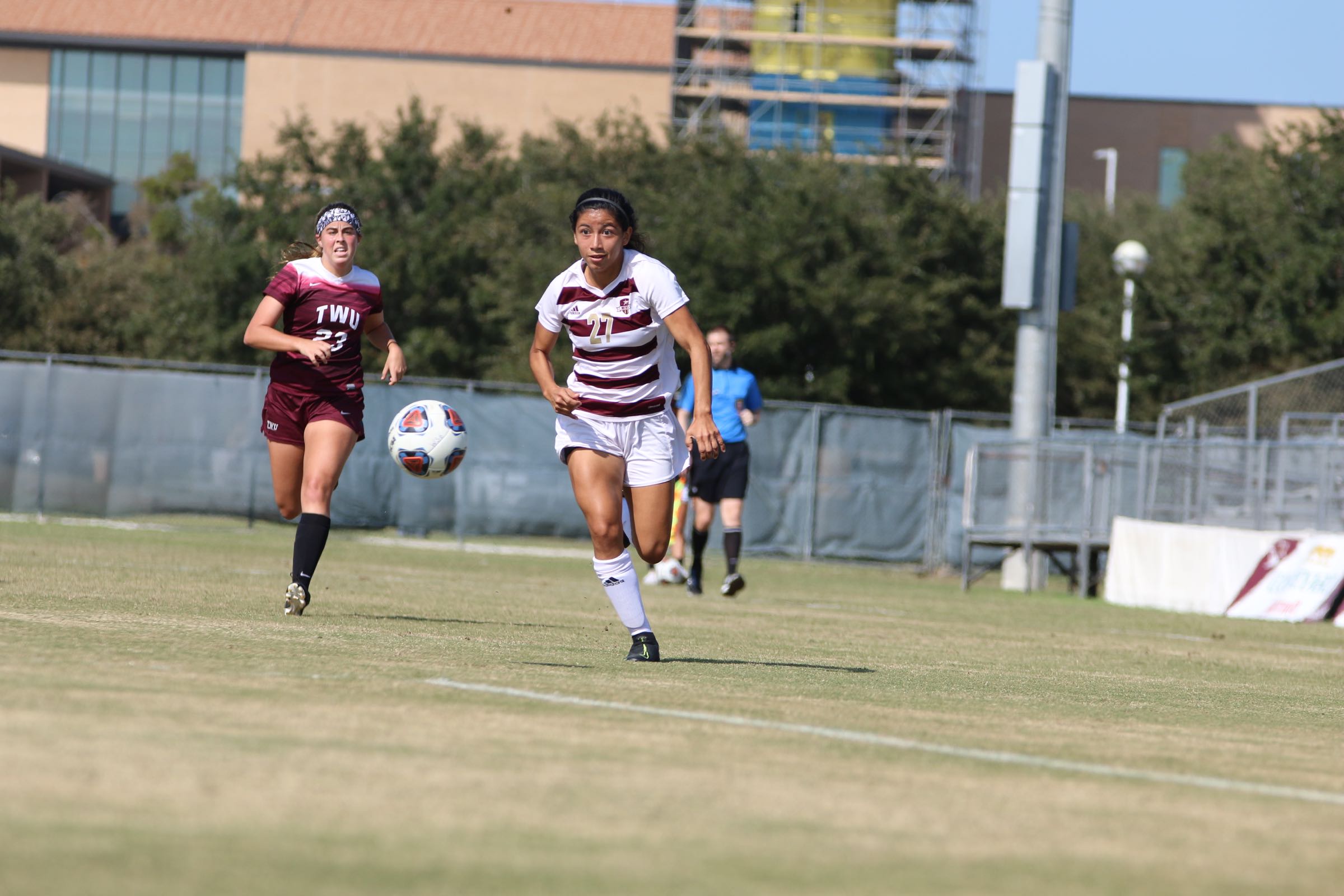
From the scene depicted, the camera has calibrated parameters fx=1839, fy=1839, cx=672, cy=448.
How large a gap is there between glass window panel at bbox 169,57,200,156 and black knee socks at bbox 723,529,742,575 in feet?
218

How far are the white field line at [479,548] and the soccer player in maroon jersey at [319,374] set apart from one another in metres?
13.6

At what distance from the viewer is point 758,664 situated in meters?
8.60

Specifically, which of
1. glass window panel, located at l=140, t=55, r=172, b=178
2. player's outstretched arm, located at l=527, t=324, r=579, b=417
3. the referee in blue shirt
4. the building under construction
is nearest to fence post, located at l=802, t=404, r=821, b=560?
the referee in blue shirt

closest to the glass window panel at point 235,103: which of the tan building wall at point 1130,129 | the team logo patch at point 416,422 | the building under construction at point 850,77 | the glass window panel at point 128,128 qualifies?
the glass window panel at point 128,128

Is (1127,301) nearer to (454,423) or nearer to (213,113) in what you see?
(454,423)

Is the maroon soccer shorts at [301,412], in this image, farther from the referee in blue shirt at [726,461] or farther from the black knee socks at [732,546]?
the black knee socks at [732,546]

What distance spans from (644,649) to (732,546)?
730 centimetres

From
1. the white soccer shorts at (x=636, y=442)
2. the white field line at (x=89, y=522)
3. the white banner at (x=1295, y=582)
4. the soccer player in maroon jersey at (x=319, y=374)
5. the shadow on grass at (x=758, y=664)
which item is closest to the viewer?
the white soccer shorts at (x=636, y=442)

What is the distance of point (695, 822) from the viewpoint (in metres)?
3.93

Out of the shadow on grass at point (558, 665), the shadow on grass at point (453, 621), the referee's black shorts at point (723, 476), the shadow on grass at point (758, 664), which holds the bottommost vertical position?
the shadow on grass at point (453, 621)

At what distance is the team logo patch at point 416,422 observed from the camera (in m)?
10.4

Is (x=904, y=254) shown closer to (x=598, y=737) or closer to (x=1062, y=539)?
(x=1062, y=539)

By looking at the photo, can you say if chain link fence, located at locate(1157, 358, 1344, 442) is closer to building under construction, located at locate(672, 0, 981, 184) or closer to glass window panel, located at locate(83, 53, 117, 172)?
building under construction, located at locate(672, 0, 981, 184)

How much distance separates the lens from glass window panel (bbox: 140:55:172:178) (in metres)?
78.2
